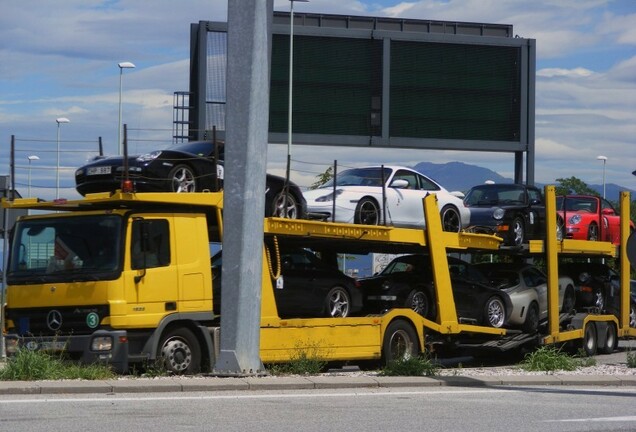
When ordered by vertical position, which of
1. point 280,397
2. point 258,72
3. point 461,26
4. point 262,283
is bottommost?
point 280,397

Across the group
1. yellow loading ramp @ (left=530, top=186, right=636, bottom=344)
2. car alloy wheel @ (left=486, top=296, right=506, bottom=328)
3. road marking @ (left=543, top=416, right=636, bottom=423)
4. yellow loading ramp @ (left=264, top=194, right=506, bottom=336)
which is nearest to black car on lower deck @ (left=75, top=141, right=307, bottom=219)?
yellow loading ramp @ (left=264, top=194, right=506, bottom=336)

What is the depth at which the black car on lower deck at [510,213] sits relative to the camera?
73.6 feet

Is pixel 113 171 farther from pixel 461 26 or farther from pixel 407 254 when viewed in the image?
pixel 461 26

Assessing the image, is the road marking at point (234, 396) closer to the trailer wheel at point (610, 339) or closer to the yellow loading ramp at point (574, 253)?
the yellow loading ramp at point (574, 253)

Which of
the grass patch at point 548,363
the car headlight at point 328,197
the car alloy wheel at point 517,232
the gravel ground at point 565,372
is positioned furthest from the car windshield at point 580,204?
the car headlight at point 328,197

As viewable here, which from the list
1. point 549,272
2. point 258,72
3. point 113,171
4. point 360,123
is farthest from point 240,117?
point 360,123

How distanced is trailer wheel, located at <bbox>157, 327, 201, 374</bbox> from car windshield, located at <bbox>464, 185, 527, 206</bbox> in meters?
8.59

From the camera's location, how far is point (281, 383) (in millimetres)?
14648

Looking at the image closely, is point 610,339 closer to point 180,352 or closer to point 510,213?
point 510,213

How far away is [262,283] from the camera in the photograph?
16.9m

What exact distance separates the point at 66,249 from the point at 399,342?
20.2 feet

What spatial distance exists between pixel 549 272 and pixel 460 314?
8.51 feet

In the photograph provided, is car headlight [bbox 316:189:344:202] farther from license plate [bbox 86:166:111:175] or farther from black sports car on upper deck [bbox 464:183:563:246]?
license plate [bbox 86:166:111:175]

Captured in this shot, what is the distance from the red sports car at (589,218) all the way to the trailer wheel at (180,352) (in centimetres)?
1049
